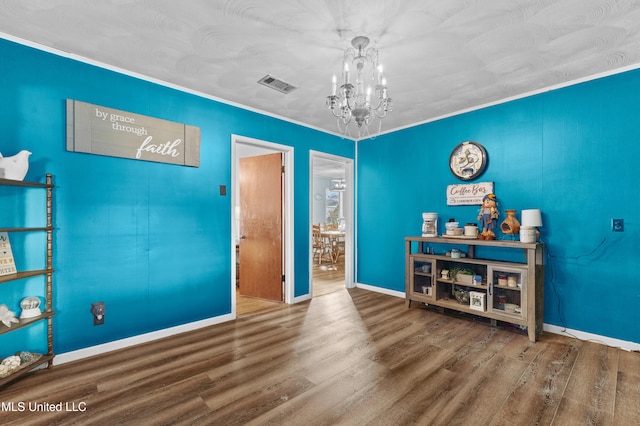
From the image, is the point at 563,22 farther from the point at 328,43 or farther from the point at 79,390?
the point at 79,390

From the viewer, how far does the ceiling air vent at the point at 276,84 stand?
2776 millimetres

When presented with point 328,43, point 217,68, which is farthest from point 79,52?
point 328,43

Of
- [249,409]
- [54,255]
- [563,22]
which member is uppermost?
[563,22]

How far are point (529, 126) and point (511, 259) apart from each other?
1437 mm

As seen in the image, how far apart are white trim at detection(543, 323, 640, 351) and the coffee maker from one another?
4.74ft

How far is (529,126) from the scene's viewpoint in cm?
311

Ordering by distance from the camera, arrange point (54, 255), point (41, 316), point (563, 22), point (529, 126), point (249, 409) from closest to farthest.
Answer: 1. point (249, 409)
2. point (563, 22)
3. point (41, 316)
4. point (54, 255)
5. point (529, 126)

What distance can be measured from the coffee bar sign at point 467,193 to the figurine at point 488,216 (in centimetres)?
15

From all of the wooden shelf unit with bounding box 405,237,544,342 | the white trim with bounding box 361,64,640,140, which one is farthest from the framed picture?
the white trim with bounding box 361,64,640,140

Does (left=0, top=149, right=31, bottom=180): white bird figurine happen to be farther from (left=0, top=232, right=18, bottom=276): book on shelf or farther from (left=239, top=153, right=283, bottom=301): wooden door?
(left=239, top=153, right=283, bottom=301): wooden door

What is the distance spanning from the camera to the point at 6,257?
205 cm

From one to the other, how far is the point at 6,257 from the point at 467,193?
4317 millimetres

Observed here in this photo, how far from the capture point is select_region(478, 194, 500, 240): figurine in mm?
3170

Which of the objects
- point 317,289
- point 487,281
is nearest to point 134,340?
point 317,289
